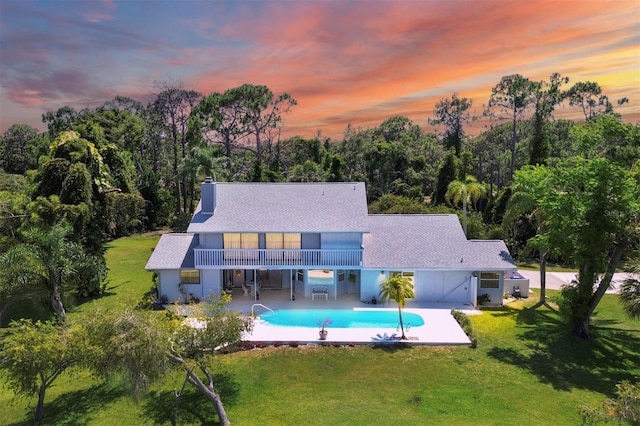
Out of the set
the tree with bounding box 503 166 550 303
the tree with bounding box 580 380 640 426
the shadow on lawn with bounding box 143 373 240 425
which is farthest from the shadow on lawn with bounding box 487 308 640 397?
the shadow on lawn with bounding box 143 373 240 425

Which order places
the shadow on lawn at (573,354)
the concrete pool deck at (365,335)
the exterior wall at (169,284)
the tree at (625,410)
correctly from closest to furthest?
the tree at (625,410) < the shadow on lawn at (573,354) < the concrete pool deck at (365,335) < the exterior wall at (169,284)

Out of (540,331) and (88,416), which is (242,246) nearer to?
(88,416)

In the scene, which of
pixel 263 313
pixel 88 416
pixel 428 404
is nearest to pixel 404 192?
pixel 263 313

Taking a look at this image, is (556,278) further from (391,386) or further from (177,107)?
(177,107)

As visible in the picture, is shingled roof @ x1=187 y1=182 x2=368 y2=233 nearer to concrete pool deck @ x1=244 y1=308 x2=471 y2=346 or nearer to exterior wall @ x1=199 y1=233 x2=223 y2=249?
exterior wall @ x1=199 y1=233 x2=223 y2=249

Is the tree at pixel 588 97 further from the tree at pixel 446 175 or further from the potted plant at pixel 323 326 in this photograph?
the potted plant at pixel 323 326

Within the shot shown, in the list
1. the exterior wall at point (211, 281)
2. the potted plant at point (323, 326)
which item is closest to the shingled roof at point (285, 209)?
the exterior wall at point (211, 281)

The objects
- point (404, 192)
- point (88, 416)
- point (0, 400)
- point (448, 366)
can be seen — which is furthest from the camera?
point (404, 192)
